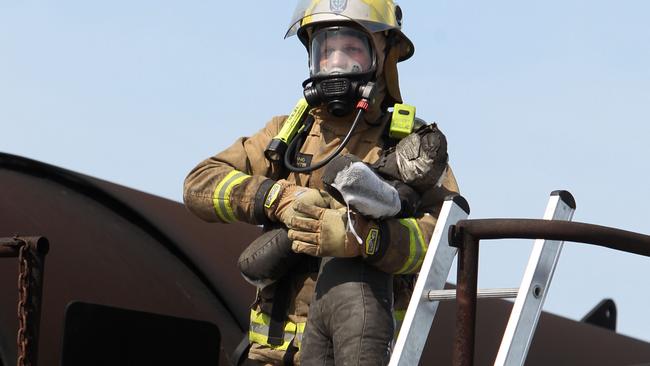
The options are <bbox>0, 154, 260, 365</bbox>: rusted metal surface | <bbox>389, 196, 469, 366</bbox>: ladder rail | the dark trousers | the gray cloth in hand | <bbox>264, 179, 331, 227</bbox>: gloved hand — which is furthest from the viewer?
<bbox>0, 154, 260, 365</bbox>: rusted metal surface

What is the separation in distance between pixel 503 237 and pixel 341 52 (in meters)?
1.54

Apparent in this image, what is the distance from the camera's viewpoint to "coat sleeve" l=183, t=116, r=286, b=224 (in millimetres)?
Result: 4328

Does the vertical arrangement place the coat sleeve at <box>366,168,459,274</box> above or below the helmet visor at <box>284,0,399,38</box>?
below

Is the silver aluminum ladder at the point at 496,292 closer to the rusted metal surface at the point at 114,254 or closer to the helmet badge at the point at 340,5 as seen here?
the helmet badge at the point at 340,5

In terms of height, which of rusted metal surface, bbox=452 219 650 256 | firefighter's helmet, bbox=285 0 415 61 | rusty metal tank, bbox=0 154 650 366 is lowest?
rusty metal tank, bbox=0 154 650 366

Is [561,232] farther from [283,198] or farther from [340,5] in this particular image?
[340,5]

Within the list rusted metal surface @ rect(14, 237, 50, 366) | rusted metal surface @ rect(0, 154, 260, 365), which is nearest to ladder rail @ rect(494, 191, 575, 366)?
rusted metal surface @ rect(14, 237, 50, 366)

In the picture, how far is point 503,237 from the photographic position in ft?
10.1

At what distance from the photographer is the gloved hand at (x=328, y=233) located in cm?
389

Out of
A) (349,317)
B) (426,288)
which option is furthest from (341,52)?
(426,288)

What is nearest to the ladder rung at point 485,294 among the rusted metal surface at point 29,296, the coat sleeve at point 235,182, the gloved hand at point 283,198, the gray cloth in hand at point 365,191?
the gray cloth in hand at point 365,191

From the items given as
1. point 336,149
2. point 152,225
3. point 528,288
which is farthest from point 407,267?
point 152,225

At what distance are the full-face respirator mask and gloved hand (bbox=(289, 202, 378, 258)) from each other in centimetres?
56

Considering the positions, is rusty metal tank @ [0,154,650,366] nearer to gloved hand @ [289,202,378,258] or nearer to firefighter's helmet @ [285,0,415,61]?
gloved hand @ [289,202,378,258]
